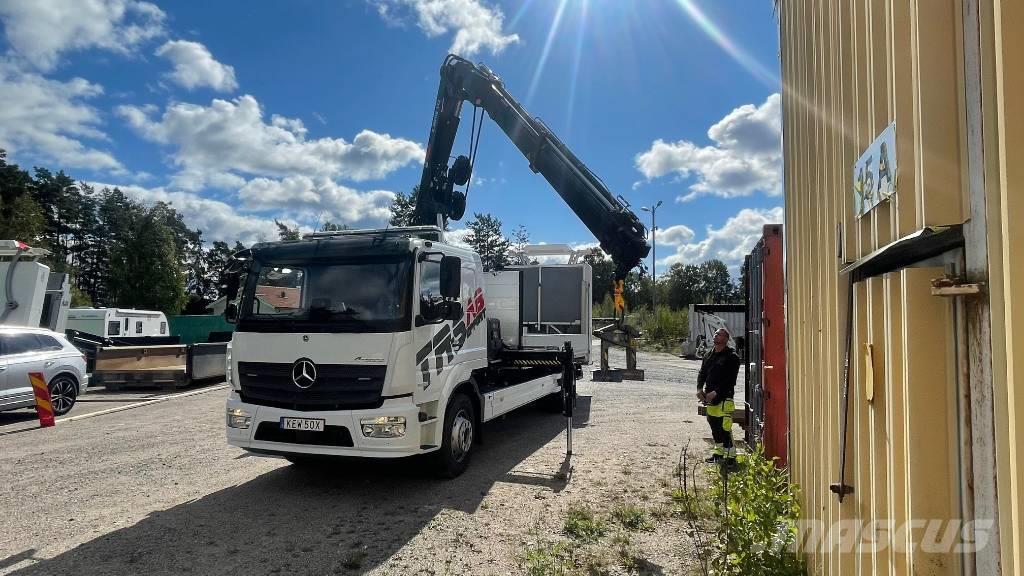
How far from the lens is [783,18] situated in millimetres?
4121

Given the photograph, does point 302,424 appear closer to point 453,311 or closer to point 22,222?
point 453,311

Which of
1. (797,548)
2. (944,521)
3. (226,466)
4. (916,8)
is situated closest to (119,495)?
(226,466)

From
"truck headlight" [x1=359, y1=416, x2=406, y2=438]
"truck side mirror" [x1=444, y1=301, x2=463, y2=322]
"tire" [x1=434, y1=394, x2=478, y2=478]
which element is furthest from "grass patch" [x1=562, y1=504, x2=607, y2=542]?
"truck side mirror" [x1=444, y1=301, x2=463, y2=322]

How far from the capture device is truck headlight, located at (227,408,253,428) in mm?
5559

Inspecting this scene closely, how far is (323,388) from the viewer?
5344mm

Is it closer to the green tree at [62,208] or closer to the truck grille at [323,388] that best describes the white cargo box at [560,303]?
the truck grille at [323,388]

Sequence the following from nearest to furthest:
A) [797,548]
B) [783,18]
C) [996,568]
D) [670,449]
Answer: [996,568] < [797,548] < [783,18] < [670,449]

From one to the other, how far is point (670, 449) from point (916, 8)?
654 centimetres

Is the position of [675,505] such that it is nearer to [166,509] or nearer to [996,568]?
[996,568]

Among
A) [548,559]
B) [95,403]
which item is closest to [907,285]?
[548,559]

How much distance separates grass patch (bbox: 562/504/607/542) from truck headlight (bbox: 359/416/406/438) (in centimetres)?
169

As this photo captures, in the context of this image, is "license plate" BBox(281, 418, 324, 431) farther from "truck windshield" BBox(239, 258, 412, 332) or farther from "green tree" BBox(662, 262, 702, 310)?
"green tree" BBox(662, 262, 702, 310)

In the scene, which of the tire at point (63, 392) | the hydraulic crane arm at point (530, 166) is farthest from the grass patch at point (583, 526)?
the tire at point (63, 392)

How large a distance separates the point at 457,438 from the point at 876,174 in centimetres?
512
